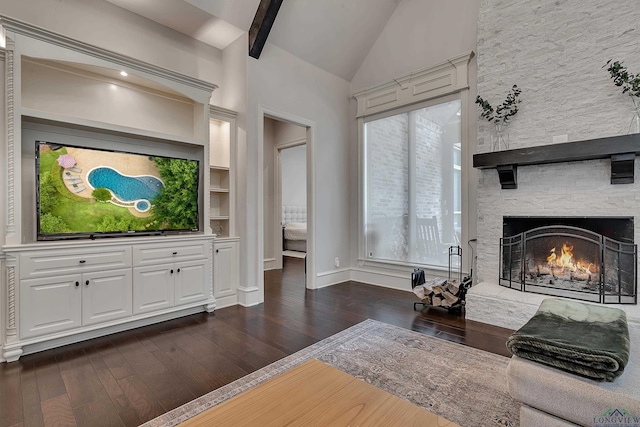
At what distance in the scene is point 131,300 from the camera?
10.1ft

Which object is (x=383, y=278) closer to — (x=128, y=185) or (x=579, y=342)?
(x=579, y=342)

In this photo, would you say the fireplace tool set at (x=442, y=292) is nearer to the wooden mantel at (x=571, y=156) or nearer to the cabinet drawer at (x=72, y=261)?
the wooden mantel at (x=571, y=156)

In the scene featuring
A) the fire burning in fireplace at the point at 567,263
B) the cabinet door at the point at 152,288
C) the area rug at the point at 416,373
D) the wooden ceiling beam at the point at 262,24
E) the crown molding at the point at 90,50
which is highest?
the wooden ceiling beam at the point at 262,24

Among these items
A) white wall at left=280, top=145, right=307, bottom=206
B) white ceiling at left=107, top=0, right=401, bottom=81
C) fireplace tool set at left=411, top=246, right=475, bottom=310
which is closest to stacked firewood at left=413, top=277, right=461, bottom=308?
fireplace tool set at left=411, top=246, right=475, bottom=310

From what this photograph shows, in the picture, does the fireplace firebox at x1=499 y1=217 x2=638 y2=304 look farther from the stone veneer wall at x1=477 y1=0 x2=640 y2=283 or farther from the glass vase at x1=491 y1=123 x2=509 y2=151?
the glass vase at x1=491 y1=123 x2=509 y2=151

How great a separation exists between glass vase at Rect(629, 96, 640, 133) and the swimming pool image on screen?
15.1ft

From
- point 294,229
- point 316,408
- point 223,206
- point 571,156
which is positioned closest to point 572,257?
point 571,156

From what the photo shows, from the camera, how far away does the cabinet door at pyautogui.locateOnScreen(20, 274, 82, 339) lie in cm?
252

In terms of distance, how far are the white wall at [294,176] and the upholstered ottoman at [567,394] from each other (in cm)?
712

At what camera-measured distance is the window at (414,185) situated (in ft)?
13.9

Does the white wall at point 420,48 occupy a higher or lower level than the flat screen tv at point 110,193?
higher

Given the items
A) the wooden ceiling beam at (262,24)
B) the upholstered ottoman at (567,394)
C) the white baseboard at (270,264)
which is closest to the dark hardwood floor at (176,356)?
the upholstered ottoman at (567,394)

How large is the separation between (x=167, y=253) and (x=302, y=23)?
3.34 m

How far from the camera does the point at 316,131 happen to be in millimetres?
4715
